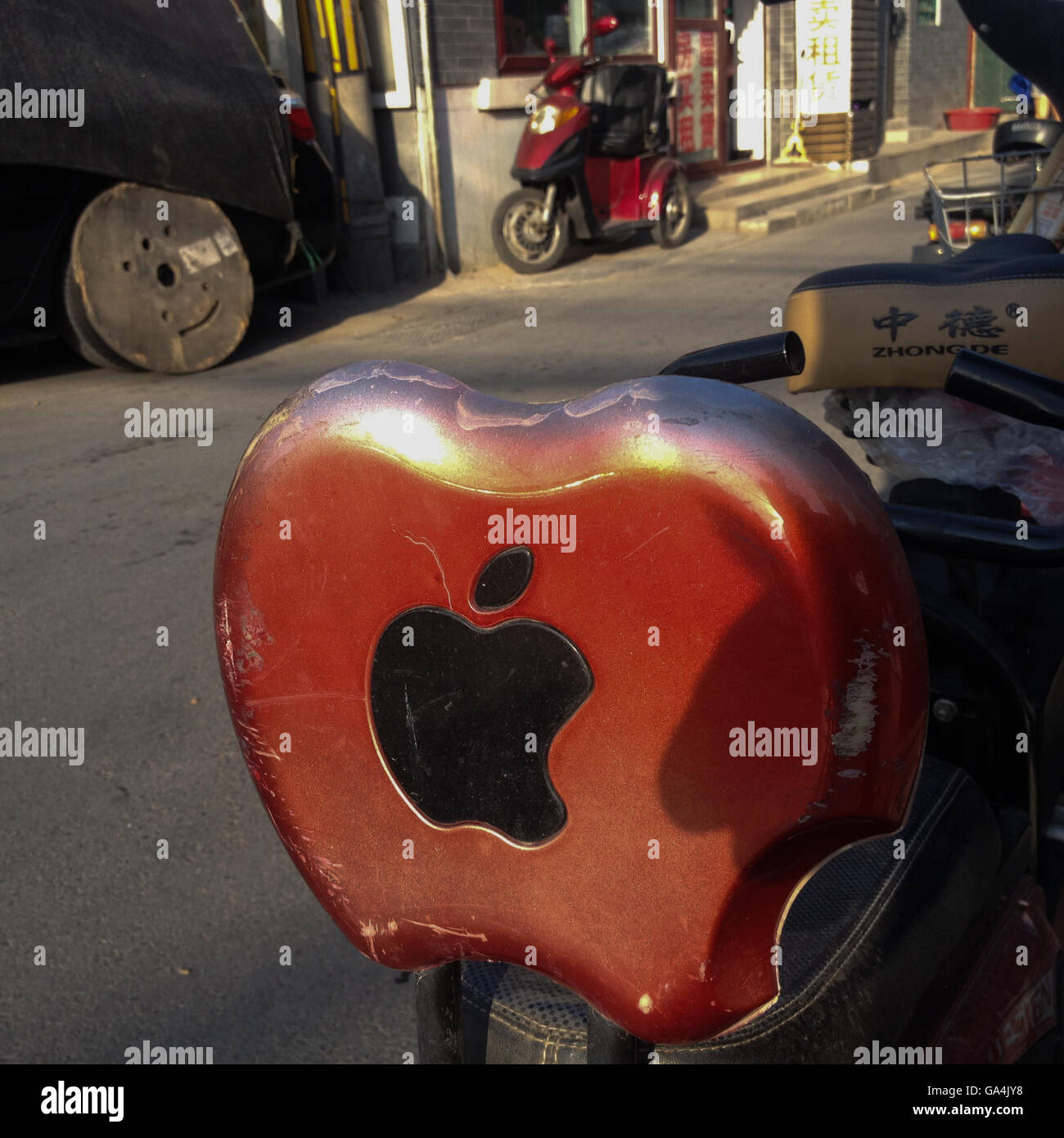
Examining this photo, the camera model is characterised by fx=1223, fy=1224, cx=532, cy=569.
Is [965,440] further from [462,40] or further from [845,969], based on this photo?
[462,40]

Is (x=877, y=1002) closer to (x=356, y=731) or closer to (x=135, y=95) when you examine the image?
(x=356, y=731)

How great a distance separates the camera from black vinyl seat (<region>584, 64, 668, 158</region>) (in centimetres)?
1102

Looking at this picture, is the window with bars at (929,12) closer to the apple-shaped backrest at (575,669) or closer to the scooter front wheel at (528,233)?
the scooter front wheel at (528,233)

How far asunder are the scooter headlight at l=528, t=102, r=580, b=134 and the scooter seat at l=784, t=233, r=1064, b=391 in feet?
30.7

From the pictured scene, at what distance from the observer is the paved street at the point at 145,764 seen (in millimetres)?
2266

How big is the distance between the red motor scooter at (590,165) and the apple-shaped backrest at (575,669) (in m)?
9.90

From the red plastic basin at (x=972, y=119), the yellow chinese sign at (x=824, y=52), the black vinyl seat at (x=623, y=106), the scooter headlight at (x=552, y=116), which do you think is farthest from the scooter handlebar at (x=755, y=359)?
the red plastic basin at (x=972, y=119)

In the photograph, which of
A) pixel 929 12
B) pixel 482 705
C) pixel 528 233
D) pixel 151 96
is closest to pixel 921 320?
pixel 482 705

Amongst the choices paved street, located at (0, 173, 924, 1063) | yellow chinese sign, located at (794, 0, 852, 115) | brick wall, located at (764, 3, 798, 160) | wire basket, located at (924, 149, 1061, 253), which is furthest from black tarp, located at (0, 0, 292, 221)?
yellow chinese sign, located at (794, 0, 852, 115)

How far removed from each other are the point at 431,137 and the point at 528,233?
1.16m

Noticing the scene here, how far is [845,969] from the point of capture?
122cm

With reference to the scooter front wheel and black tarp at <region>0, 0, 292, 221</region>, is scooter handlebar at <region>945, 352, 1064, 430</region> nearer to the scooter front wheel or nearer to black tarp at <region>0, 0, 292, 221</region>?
black tarp at <region>0, 0, 292, 221</region>
